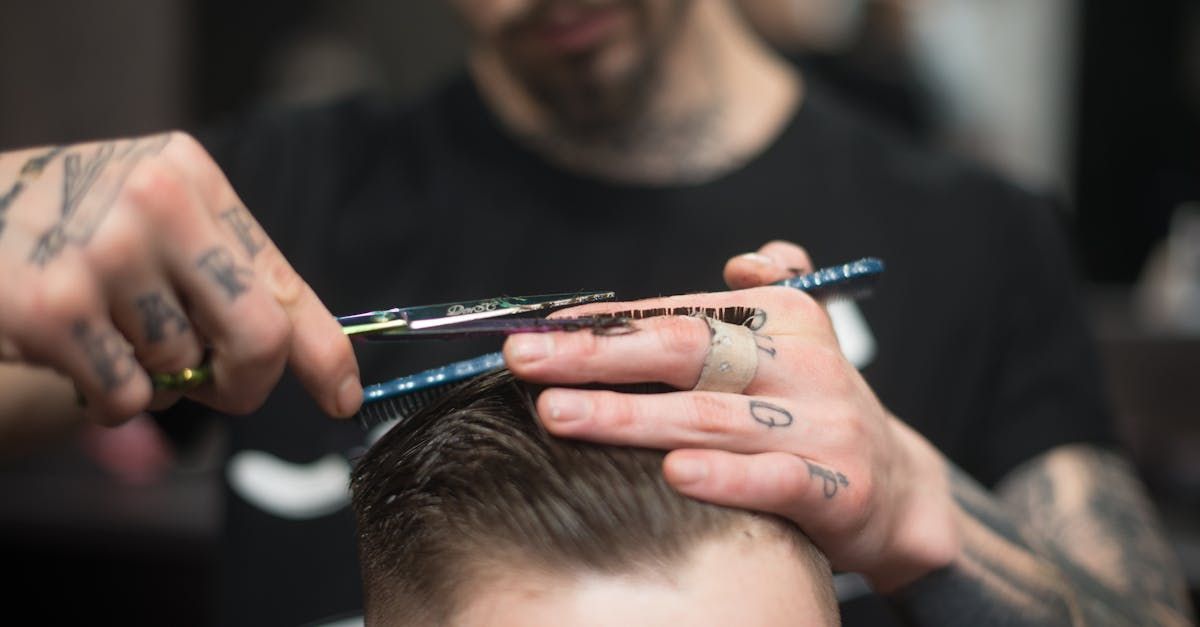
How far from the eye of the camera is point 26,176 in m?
0.68

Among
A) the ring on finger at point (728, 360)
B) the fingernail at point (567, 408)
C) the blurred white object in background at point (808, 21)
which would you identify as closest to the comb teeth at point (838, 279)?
the ring on finger at point (728, 360)

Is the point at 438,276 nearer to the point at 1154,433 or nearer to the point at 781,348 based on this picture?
the point at 781,348

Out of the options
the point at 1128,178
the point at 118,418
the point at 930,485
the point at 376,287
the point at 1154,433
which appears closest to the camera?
the point at 118,418

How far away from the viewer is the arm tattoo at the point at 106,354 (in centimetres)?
60

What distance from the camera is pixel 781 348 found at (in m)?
0.73

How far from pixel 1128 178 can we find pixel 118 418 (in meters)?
3.85

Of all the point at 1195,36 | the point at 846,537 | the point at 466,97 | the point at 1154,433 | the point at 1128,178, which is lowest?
the point at 1154,433

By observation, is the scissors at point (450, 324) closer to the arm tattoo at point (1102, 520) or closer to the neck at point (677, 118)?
the neck at point (677, 118)

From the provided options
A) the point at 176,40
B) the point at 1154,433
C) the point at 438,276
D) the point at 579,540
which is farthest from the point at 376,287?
the point at 176,40

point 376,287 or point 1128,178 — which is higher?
point 376,287

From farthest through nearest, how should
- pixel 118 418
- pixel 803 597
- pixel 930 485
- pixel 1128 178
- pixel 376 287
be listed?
1. pixel 1128 178
2. pixel 376 287
3. pixel 930 485
4. pixel 803 597
5. pixel 118 418

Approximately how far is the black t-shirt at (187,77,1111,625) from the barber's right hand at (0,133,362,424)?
2.01ft

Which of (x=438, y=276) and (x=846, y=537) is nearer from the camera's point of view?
(x=846, y=537)

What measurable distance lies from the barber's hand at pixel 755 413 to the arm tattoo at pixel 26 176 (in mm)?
320
